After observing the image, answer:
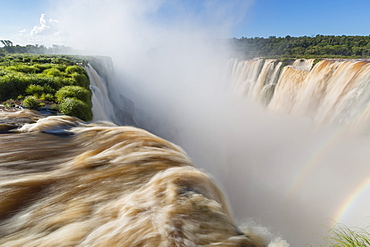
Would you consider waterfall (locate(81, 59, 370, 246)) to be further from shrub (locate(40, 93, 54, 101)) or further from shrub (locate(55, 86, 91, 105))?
shrub (locate(40, 93, 54, 101))

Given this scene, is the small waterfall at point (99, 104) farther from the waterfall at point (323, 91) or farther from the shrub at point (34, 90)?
the waterfall at point (323, 91)

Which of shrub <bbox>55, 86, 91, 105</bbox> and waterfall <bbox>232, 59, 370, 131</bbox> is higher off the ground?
waterfall <bbox>232, 59, 370, 131</bbox>

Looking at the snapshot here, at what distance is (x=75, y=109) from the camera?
8.26 metres

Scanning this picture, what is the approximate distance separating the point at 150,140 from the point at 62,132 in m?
3.13

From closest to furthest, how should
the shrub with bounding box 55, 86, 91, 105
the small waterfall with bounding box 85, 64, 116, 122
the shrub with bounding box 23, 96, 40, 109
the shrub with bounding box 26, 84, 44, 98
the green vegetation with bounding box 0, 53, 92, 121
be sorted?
the shrub with bounding box 23, 96, 40, 109 < the green vegetation with bounding box 0, 53, 92, 121 < the shrub with bounding box 55, 86, 91, 105 < the shrub with bounding box 26, 84, 44, 98 < the small waterfall with bounding box 85, 64, 116, 122

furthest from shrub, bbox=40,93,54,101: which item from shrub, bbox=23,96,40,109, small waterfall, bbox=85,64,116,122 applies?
small waterfall, bbox=85,64,116,122

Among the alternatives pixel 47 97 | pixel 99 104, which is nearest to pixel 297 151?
pixel 99 104

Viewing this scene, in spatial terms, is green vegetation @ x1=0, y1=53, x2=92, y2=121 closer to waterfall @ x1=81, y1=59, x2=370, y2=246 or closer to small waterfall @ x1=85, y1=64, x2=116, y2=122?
small waterfall @ x1=85, y1=64, x2=116, y2=122

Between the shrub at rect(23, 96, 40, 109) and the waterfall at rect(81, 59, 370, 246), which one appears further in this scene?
the waterfall at rect(81, 59, 370, 246)

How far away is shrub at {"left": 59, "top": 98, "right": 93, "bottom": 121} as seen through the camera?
808 centimetres

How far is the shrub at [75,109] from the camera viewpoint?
8078 mm

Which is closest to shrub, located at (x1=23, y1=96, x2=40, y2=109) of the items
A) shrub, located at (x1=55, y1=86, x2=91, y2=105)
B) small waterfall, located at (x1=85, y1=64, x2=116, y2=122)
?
shrub, located at (x1=55, y1=86, x2=91, y2=105)

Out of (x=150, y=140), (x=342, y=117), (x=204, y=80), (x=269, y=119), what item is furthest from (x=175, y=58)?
(x=150, y=140)

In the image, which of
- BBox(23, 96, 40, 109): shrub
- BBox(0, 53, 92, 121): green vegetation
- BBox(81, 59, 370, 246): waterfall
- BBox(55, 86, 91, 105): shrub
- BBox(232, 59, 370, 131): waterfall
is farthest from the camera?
BBox(232, 59, 370, 131): waterfall
